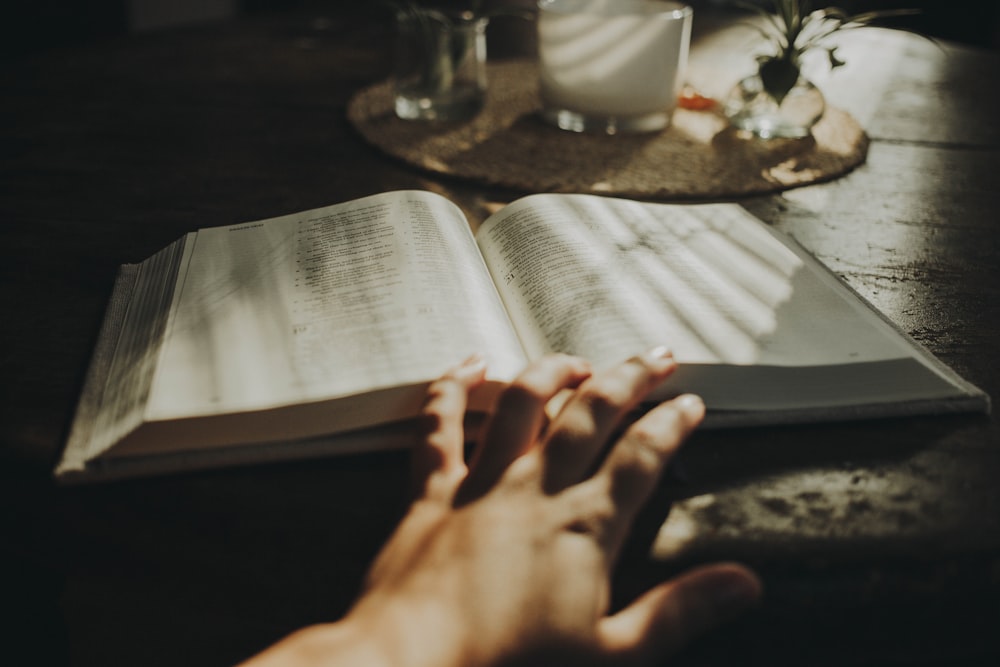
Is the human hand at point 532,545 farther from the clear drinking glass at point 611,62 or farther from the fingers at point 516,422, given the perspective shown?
the clear drinking glass at point 611,62

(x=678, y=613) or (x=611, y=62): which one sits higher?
(x=611, y=62)

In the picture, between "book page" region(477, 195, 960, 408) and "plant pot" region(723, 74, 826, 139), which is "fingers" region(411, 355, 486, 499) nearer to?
"book page" region(477, 195, 960, 408)

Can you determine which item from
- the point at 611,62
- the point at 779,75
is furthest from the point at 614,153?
the point at 779,75

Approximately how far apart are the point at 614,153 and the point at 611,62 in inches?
4.4

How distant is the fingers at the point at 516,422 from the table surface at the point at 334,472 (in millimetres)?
52

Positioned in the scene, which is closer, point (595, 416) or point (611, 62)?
point (595, 416)

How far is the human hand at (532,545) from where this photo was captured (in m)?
0.37

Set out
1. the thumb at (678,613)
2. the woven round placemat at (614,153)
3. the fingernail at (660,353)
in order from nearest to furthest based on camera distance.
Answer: the thumb at (678,613)
the fingernail at (660,353)
the woven round placemat at (614,153)

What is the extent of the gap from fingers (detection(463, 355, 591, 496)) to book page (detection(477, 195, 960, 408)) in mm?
48

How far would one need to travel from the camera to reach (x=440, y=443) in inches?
17.0

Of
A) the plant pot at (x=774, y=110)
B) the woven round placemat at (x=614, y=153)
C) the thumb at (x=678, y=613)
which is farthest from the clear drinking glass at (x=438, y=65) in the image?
the thumb at (x=678, y=613)

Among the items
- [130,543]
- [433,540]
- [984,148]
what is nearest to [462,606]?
[433,540]

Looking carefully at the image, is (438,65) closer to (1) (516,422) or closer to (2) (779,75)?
(2) (779,75)

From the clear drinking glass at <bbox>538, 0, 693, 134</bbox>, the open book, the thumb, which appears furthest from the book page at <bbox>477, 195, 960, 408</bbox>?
the clear drinking glass at <bbox>538, 0, 693, 134</bbox>
